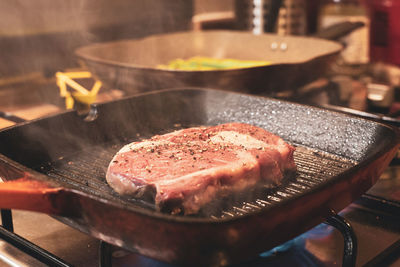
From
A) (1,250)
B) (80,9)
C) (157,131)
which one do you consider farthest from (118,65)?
(80,9)

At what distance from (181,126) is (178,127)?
0.02 m

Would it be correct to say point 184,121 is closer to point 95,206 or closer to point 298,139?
point 298,139

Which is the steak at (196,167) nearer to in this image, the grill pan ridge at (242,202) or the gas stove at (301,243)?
the grill pan ridge at (242,202)

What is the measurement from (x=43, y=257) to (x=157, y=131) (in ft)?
2.48

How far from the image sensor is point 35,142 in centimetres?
145

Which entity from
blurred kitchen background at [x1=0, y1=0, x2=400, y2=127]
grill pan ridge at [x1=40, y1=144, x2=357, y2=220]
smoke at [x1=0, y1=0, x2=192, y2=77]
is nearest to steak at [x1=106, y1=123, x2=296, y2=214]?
grill pan ridge at [x1=40, y1=144, x2=357, y2=220]

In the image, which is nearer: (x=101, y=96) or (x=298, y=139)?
(x=298, y=139)

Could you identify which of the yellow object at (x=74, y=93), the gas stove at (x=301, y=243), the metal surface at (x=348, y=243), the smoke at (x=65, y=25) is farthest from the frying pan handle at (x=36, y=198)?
the smoke at (x=65, y=25)

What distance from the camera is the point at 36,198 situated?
91cm

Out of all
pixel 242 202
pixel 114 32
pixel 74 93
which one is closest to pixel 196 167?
pixel 242 202

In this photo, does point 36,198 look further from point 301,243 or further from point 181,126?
point 181,126

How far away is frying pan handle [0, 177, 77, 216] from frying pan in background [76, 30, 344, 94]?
105 centimetres

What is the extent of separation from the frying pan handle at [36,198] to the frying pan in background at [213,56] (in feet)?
3.46

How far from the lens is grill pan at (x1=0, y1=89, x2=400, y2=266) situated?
812 millimetres
